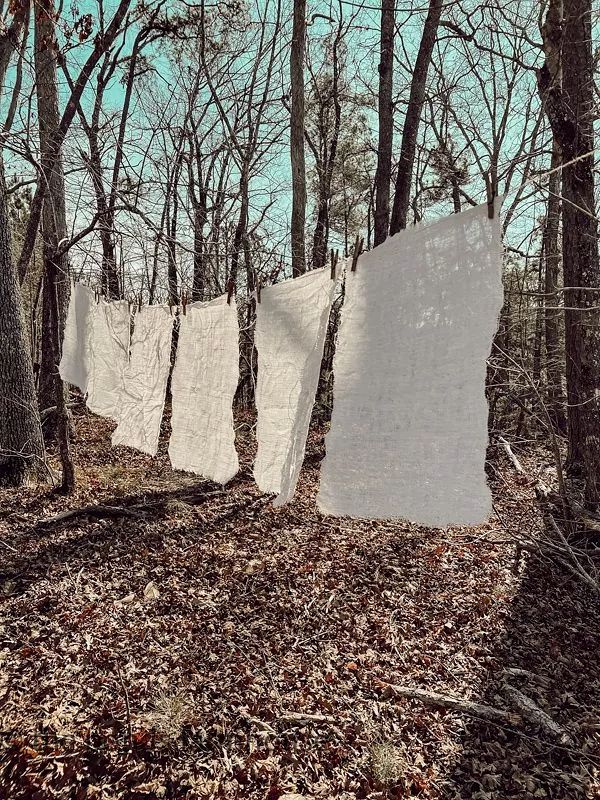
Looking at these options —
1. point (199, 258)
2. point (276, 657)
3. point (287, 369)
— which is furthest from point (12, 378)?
point (199, 258)

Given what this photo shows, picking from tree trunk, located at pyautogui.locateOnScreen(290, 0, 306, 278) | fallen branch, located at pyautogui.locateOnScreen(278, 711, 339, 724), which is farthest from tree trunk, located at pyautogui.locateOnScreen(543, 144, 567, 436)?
fallen branch, located at pyautogui.locateOnScreen(278, 711, 339, 724)

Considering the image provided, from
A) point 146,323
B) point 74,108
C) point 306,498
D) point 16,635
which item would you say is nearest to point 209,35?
point 74,108

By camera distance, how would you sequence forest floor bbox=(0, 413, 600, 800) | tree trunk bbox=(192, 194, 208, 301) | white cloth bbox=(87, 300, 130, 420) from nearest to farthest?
forest floor bbox=(0, 413, 600, 800), white cloth bbox=(87, 300, 130, 420), tree trunk bbox=(192, 194, 208, 301)

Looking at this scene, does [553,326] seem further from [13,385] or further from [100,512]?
[13,385]

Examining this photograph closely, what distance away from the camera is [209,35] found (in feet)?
28.3

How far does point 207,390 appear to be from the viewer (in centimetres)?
326

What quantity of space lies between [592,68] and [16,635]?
4.69 meters

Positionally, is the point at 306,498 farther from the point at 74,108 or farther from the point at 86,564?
the point at 74,108

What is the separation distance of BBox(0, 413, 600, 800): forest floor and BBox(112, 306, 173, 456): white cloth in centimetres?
62

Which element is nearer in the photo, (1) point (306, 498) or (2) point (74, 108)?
(2) point (74, 108)

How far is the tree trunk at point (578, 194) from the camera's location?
9.96ft

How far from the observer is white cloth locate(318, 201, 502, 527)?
1744 millimetres

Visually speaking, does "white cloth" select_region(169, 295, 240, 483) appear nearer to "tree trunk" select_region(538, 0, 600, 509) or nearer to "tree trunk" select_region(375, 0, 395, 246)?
"tree trunk" select_region(538, 0, 600, 509)

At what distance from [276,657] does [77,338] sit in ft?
13.6
